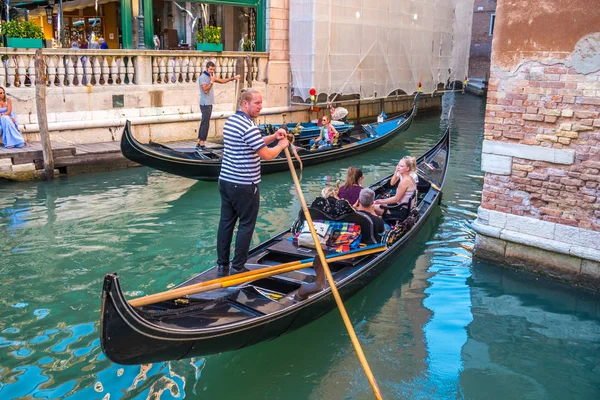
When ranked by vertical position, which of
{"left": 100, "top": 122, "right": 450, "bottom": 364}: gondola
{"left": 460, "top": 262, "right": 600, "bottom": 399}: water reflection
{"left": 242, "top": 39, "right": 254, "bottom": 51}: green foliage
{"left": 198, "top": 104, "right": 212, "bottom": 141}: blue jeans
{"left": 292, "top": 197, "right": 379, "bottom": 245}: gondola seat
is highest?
{"left": 242, "top": 39, "right": 254, "bottom": 51}: green foliage

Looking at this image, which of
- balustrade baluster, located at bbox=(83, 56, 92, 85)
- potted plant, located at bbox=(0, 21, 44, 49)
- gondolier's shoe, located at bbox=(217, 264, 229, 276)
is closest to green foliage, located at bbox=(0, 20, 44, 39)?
potted plant, located at bbox=(0, 21, 44, 49)

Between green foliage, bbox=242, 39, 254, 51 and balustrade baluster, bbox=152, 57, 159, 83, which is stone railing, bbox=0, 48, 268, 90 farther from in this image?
green foliage, bbox=242, 39, 254, 51

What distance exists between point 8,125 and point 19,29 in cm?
106

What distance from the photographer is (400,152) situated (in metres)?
8.68

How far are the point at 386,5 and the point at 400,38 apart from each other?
0.81 metres

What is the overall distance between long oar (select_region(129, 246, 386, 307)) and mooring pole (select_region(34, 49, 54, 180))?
12.5 ft

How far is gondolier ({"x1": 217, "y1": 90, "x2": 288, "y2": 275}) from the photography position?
2828mm

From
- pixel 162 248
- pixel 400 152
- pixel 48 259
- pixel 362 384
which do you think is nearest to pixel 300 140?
pixel 400 152

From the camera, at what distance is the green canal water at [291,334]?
8.77 feet

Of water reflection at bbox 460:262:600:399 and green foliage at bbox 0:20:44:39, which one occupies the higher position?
green foliage at bbox 0:20:44:39

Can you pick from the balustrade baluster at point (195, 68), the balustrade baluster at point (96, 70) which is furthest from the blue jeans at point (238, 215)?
the balustrade baluster at point (195, 68)

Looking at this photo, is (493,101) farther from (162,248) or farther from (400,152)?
(400,152)

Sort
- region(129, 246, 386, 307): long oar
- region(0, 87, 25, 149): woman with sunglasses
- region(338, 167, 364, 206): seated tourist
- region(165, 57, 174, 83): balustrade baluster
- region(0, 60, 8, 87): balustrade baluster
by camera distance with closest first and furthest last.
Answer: region(129, 246, 386, 307): long oar < region(338, 167, 364, 206): seated tourist < region(0, 87, 25, 149): woman with sunglasses < region(0, 60, 8, 87): balustrade baluster < region(165, 57, 174, 83): balustrade baluster

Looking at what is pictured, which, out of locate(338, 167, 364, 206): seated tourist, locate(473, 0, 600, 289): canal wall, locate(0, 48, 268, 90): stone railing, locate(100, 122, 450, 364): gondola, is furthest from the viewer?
locate(0, 48, 268, 90): stone railing
